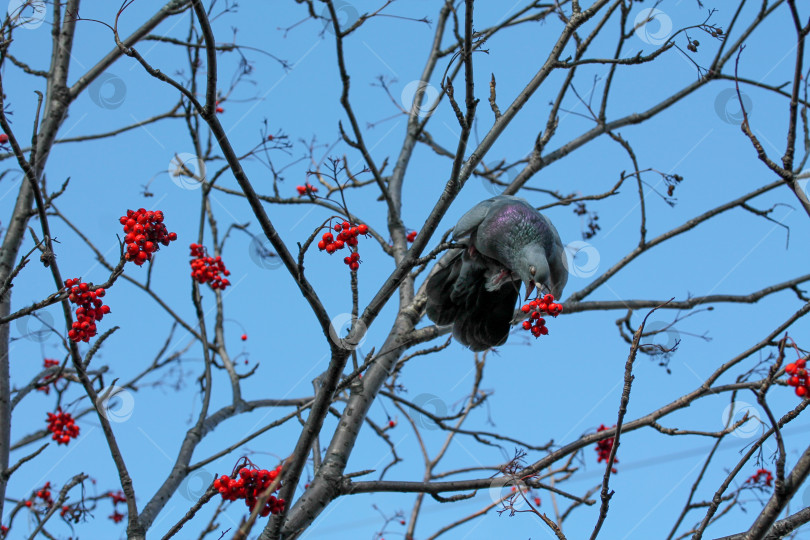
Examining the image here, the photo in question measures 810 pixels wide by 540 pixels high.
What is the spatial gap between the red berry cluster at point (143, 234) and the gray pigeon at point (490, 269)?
2.03m

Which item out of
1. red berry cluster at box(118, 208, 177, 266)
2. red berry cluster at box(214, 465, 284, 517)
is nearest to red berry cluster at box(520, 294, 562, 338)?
red berry cluster at box(214, 465, 284, 517)

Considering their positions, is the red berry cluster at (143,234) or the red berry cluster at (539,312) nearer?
the red berry cluster at (143,234)

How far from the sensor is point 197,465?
4.17 metres

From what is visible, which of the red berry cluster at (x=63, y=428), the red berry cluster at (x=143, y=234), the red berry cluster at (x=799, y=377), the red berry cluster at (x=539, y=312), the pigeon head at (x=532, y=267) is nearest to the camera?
the red berry cluster at (x=799, y=377)

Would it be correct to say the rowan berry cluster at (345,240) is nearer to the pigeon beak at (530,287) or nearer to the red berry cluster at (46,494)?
the pigeon beak at (530,287)

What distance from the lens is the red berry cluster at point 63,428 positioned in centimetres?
455

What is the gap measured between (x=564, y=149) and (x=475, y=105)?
8.55 ft

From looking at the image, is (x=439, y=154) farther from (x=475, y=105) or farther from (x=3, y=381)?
(x=3, y=381)

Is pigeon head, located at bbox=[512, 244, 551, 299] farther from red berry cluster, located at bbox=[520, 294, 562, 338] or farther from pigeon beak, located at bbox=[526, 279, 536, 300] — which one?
red berry cluster, located at bbox=[520, 294, 562, 338]

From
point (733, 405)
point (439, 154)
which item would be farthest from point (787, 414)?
point (439, 154)

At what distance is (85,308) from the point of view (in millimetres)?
2900

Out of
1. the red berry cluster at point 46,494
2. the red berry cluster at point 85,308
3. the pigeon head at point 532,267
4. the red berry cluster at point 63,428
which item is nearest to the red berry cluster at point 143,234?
the red berry cluster at point 85,308

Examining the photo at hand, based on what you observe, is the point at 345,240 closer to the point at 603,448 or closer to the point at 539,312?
the point at 539,312

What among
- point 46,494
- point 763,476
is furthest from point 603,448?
point 46,494
